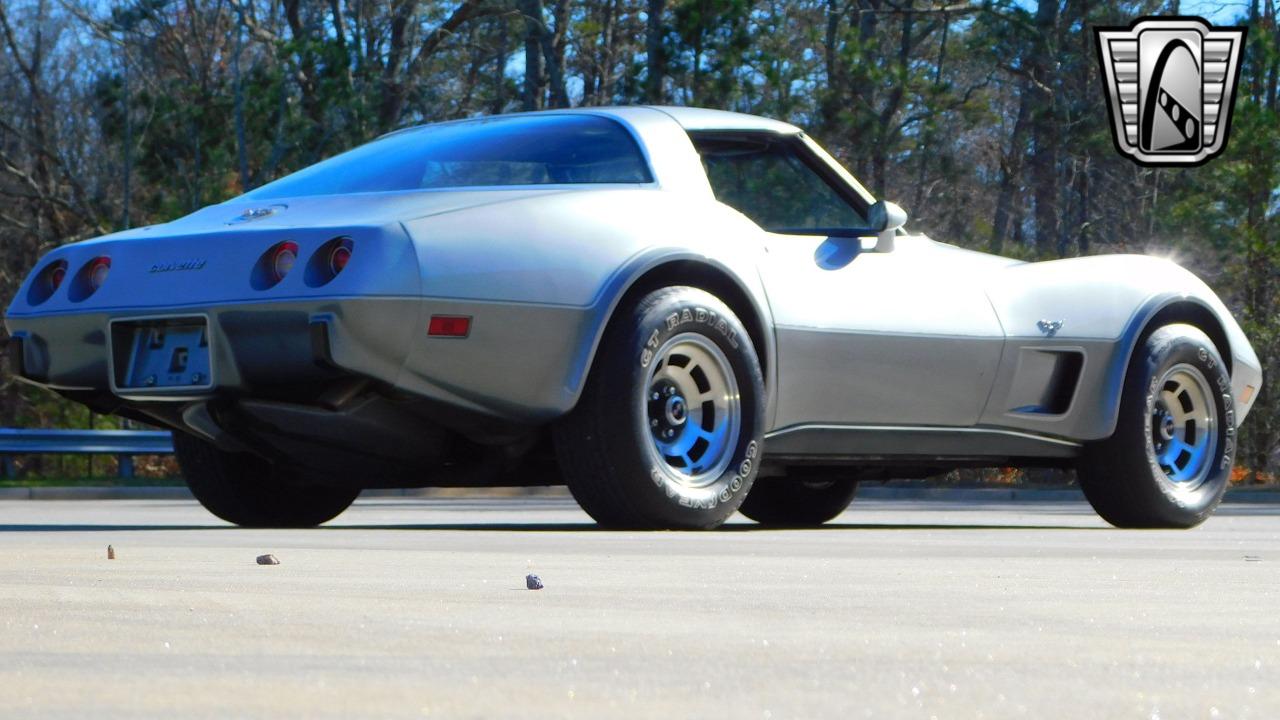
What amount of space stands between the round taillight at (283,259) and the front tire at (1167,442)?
3.47 metres

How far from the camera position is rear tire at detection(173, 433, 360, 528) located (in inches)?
300

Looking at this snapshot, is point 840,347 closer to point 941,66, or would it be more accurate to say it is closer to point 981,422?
point 981,422

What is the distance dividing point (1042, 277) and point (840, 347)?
120 cm

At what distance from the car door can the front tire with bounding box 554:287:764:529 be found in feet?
0.93

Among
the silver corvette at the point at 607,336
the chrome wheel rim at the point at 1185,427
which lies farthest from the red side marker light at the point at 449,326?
the chrome wheel rim at the point at 1185,427

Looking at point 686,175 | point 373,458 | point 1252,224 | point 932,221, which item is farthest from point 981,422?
point 932,221

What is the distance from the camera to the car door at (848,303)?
7.27 meters

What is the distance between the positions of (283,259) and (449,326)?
1.81 ft

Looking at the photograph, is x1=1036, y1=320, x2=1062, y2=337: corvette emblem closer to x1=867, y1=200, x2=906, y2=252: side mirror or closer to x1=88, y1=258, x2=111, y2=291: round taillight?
x1=867, y1=200, x2=906, y2=252: side mirror

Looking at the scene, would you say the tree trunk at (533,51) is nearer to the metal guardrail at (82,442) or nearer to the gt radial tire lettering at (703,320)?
the metal guardrail at (82,442)

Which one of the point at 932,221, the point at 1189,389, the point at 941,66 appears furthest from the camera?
the point at 941,66

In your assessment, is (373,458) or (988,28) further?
(988,28)

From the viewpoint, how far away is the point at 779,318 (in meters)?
7.17

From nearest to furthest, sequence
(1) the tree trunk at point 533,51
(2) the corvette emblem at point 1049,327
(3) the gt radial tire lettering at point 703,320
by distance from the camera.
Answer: (3) the gt radial tire lettering at point 703,320
(2) the corvette emblem at point 1049,327
(1) the tree trunk at point 533,51
